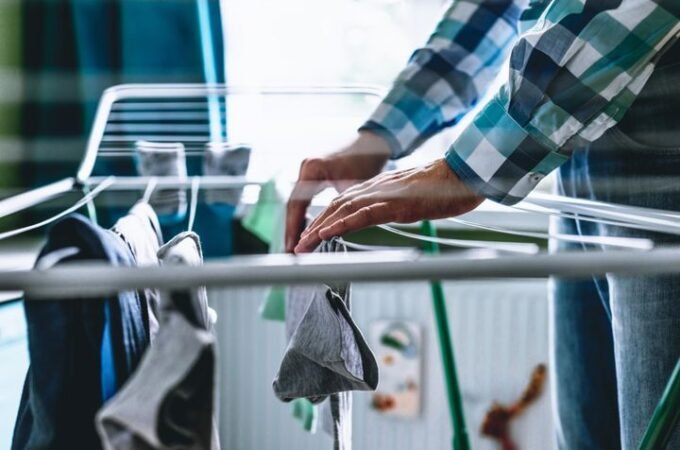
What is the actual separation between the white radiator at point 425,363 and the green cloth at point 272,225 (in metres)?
0.42

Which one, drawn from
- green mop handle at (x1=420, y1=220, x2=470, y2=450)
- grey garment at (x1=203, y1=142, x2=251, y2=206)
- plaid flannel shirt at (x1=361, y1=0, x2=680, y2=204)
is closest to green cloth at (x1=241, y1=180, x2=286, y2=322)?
grey garment at (x1=203, y1=142, x2=251, y2=206)

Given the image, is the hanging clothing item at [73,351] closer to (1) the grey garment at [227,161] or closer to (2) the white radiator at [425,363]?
(1) the grey garment at [227,161]

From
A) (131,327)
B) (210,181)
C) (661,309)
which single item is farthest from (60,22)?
(661,309)

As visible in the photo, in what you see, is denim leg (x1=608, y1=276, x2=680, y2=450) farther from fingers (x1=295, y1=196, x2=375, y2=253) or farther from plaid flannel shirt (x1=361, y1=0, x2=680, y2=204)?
fingers (x1=295, y1=196, x2=375, y2=253)

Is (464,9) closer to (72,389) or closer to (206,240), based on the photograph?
(72,389)

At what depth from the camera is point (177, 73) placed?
1.83m

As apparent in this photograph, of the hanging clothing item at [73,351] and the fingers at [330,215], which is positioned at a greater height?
the fingers at [330,215]

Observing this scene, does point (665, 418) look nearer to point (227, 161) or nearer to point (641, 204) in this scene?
point (641, 204)

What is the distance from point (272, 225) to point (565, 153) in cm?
81

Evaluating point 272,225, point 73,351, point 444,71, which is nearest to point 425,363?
point 272,225

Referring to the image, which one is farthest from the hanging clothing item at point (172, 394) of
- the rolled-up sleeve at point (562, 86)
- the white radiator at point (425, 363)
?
the white radiator at point (425, 363)

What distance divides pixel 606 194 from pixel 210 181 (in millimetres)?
637

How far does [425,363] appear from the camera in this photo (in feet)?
5.95

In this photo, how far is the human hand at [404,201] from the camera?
66 cm
